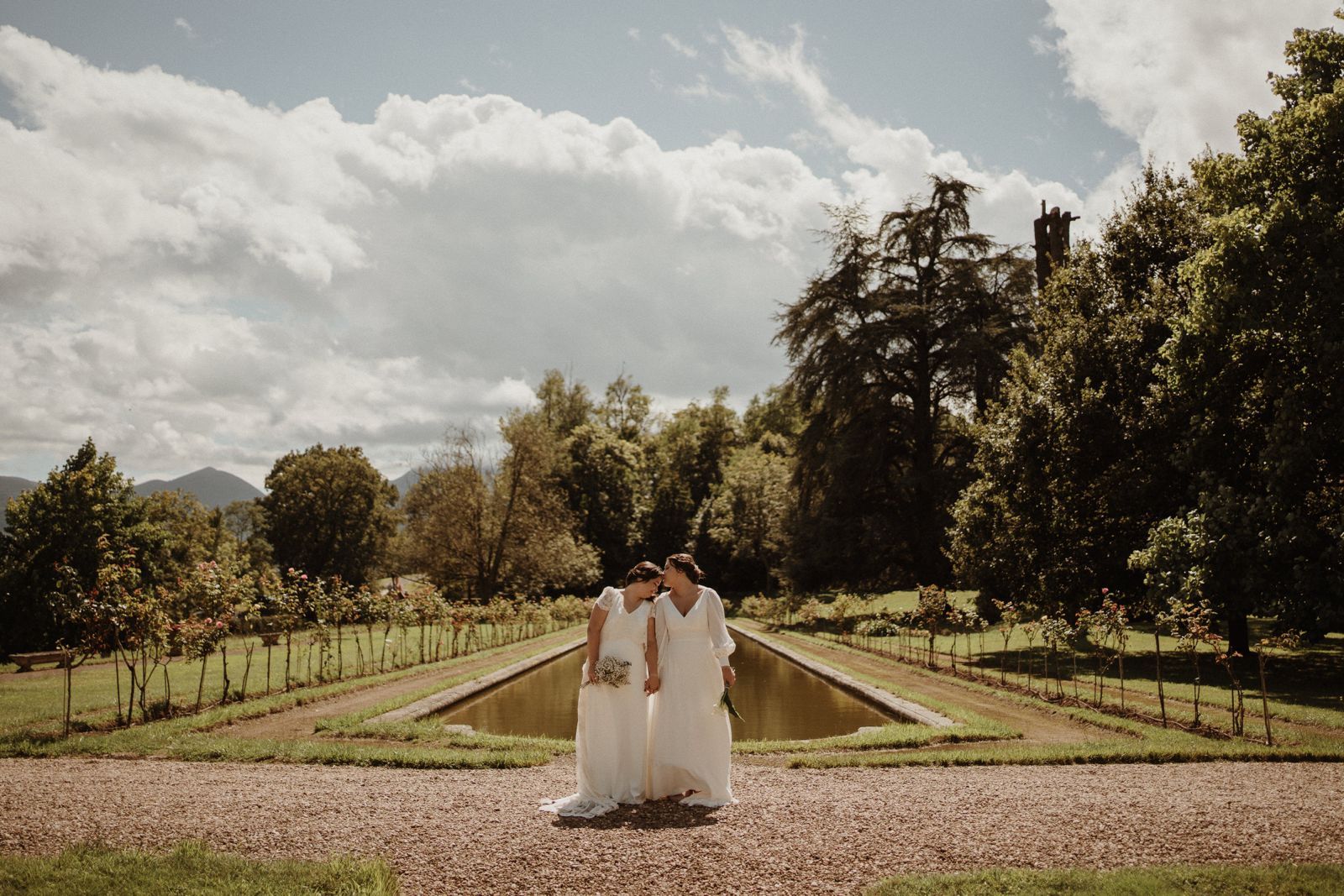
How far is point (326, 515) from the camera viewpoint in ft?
175

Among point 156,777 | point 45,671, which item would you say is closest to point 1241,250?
point 156,777

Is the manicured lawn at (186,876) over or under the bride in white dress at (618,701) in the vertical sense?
under

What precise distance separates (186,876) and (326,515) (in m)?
52.0

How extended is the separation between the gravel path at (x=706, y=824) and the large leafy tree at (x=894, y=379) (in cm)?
2489

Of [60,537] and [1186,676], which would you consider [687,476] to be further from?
[1186,676]

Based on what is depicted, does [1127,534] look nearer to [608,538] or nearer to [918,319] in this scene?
[918,319]

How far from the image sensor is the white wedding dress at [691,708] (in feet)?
22.0

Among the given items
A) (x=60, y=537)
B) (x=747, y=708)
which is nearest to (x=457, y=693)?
(x=747, y=708)

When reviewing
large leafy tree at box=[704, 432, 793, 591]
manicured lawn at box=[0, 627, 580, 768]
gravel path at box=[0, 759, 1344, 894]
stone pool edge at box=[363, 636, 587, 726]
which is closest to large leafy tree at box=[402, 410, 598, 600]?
large leafy tree at box=[704, 432, 793, 591]

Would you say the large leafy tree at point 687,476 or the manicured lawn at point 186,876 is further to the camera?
the large leafy tree at point 687,476

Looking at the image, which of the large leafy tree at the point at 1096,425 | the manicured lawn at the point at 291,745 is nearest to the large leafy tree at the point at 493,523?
the large leafy tree at the point at 1096,425

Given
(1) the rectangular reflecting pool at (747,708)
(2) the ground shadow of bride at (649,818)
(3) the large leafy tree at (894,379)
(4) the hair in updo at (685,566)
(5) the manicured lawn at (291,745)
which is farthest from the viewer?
(3) the large leafy tree at (894,379)

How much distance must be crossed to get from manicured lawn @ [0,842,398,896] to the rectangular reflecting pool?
6415 mm

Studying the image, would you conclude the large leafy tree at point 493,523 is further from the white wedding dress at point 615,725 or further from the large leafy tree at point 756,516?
the white wedding dress at point 615,725
